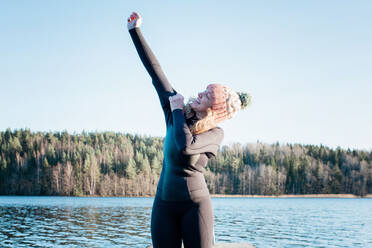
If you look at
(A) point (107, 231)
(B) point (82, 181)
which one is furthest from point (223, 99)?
(B) point (82, 181)

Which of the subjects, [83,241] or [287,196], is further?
[287,196]

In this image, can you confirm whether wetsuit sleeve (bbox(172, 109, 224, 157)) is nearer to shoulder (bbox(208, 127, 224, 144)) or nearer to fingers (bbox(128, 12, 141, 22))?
shoulder (bbox(208, 127, 224, 144))

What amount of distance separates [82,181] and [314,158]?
224 ft

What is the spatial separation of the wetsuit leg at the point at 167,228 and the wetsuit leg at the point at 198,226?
73 millimetres

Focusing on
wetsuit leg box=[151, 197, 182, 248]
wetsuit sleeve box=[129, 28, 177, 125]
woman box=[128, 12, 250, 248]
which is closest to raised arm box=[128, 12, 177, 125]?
wetsuit sleeve box=[129, 28, 177, 125]

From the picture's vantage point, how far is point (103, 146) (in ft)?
399

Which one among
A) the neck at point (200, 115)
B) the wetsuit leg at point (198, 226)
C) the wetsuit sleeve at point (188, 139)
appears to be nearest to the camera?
the wetsuit sleeve at point (188, 139)

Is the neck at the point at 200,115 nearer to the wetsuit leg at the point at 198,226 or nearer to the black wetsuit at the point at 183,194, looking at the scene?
the black wetsuit at the point at 183,194

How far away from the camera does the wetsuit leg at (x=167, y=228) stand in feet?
9.99

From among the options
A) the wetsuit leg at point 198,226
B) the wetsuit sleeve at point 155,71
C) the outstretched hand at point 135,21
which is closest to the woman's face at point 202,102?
the wetsuit sleeve at point 155,71

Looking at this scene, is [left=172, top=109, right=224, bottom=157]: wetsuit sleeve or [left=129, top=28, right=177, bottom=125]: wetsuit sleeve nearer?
[left=172, top=109, right=224, bottom=157]: wetsuit sleeve

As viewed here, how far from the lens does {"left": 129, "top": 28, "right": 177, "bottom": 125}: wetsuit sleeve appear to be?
3281mm

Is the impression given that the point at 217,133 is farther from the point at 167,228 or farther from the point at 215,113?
the point at 167,228

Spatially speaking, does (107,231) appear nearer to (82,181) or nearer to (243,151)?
(82,181)
